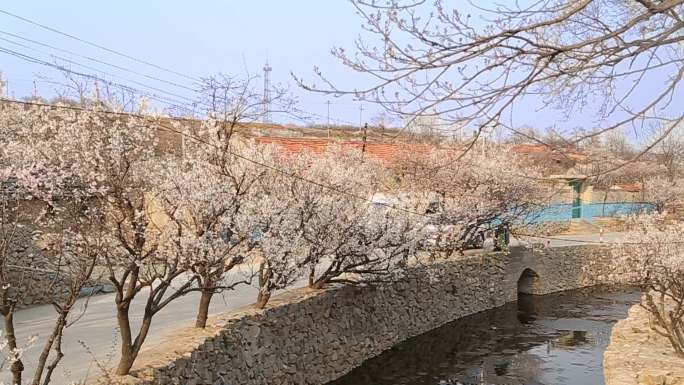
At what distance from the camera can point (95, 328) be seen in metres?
9.68

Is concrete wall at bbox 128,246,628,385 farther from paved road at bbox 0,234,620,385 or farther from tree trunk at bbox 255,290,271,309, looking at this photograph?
paved road at bbox 0,234,620,385

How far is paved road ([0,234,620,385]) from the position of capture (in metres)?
7.41

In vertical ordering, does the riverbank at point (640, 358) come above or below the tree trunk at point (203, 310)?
below

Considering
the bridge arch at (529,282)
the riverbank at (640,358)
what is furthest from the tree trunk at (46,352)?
the bridge arch at (529,282)

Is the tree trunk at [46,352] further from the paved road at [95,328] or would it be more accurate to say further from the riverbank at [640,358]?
the riverbank at [640,358]

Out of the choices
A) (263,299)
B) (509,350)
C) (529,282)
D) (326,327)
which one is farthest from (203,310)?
(529,282)

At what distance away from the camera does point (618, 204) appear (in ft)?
112

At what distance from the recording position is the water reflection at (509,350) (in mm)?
12422

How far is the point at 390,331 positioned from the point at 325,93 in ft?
38.1

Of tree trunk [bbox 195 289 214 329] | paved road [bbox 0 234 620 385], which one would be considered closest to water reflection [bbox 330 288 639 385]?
paved road [bbox 0 234 620 385]

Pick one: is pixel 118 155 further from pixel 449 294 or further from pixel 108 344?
pixel 449 294

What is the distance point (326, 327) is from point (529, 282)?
13.2 meters

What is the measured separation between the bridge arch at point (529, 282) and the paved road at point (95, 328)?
41.7 ft

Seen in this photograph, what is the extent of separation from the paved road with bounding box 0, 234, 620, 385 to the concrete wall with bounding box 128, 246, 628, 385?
69cm
